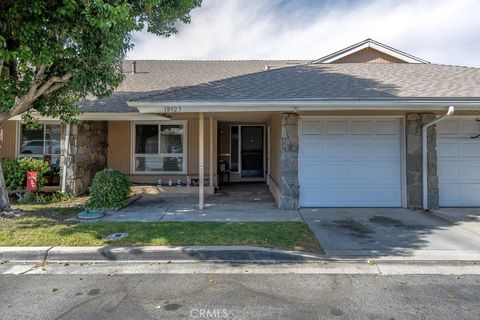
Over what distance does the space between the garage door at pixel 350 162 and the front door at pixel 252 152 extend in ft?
19.4

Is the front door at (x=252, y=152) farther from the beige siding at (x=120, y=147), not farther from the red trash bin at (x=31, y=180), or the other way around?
the red trash bin at (x=31, y=180)

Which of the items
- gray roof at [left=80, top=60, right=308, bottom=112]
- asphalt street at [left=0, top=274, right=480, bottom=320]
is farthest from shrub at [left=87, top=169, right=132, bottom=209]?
asphalt street at [left=0, top=274, right=480, bottom=320]

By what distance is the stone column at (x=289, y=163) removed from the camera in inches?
321

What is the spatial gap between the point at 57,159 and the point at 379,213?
10653mm

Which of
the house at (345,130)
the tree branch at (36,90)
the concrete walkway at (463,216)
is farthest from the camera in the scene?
the house at (345,130)

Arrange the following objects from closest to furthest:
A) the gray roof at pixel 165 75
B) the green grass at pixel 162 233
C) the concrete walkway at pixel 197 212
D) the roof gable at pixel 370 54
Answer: the green grass at pixel 162 233, the concrete walkway at pixel 197 212, the gray roof at pixel 165 75, the roof gable at pixel 370 54

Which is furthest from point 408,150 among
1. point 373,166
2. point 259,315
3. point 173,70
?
point 173,70

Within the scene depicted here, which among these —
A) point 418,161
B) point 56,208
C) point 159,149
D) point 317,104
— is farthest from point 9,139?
point 418,161

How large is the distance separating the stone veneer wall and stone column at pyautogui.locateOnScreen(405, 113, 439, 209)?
976 cm

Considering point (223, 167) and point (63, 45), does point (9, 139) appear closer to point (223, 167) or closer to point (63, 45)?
point (63, 45)

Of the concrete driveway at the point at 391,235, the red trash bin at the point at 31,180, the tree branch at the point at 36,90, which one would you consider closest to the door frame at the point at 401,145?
the concrete driveway at the point at 391,235

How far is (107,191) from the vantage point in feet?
27.0

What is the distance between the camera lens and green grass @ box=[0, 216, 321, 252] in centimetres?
531

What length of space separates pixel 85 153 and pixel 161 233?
20.8 feet
